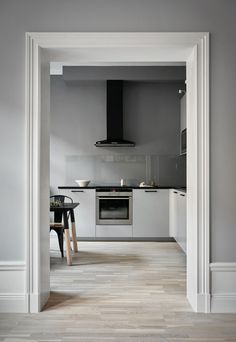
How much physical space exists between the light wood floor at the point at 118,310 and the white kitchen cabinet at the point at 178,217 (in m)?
0.46

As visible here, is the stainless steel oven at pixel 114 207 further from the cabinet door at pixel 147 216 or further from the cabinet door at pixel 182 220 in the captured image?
the cabinet door at pixel 182 220

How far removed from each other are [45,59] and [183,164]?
377cm

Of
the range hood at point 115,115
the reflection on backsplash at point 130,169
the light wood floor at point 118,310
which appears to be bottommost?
the light wood floor at point 118,310

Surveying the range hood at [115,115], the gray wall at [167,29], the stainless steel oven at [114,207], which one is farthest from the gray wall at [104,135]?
the gray wall at [167,29]

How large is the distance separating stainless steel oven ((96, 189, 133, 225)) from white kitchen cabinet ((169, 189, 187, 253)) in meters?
0.72

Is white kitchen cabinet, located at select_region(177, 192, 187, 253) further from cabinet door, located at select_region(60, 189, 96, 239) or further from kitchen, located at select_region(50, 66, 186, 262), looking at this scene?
cabinet door, located at select_region(60, 189, 96, 239)

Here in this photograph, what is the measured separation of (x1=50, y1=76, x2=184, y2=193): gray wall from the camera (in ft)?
21.4

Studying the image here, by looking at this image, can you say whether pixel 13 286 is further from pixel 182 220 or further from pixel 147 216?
pixel 147 216

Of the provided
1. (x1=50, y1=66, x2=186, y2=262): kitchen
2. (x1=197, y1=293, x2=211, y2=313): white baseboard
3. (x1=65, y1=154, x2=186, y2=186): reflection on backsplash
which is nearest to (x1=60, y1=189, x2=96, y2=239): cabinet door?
(x1=50, y1=66, x2=186, y2=262): kitchen

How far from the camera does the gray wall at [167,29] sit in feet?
9.15

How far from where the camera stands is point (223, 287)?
2779mm

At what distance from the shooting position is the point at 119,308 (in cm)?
286

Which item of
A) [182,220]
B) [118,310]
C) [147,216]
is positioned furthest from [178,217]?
[118,310]

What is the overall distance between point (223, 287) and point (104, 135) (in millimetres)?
4253
